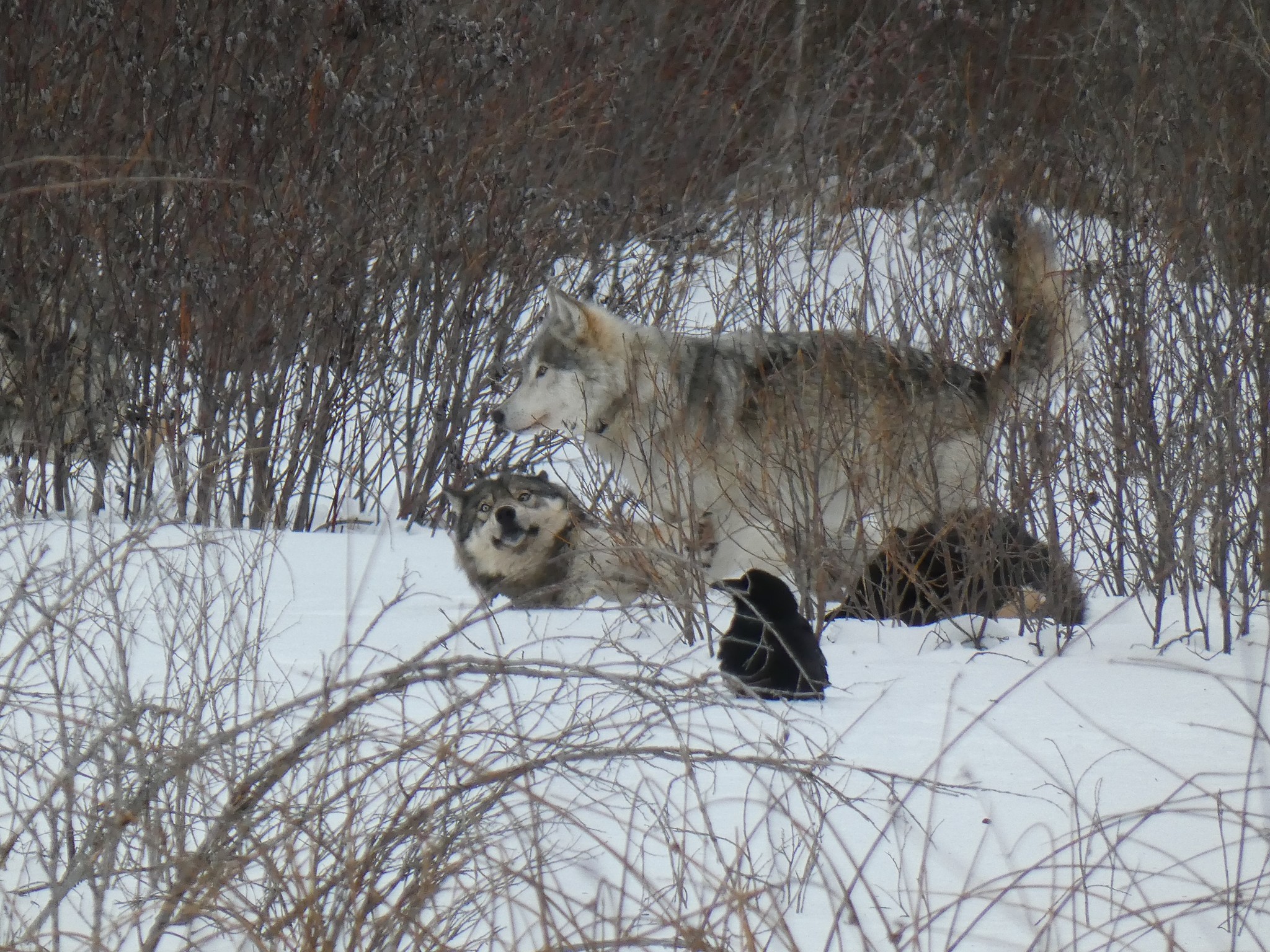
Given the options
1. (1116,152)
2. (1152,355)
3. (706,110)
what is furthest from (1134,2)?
(1152,355)

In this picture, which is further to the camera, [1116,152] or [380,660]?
[1116,152]

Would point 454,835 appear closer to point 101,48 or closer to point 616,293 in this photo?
point 616,293

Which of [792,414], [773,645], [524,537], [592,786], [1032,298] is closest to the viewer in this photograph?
[592,786]

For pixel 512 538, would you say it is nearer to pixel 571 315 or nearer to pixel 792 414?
pixel 571 315

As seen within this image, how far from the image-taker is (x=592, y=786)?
256 cm

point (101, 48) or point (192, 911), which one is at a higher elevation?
point (101, 48)

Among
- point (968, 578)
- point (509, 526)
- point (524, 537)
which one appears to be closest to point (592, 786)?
point (968, 578)

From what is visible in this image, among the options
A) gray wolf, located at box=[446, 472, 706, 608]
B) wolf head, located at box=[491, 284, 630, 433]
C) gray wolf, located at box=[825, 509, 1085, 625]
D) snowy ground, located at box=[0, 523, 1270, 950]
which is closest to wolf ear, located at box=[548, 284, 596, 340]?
wolf head, located at box=[491, 284, 630, 433]

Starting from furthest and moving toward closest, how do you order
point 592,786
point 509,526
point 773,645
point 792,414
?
point 509,526 < point 792,414 < point 773,645 < point 592,786

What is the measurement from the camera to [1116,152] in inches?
288

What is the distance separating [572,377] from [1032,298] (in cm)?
196

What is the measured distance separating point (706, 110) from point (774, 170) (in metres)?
1.35

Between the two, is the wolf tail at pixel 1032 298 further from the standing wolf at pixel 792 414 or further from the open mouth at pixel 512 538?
the open mouth at pixel 512 538

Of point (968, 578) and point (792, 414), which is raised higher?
point (792, 414)
